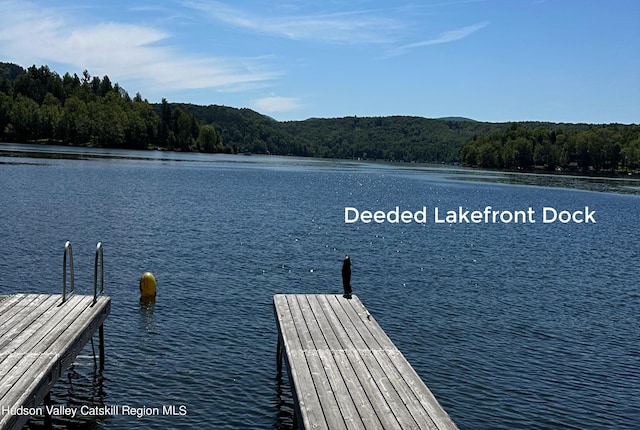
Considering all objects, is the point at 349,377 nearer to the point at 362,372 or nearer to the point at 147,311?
the point at 362,372

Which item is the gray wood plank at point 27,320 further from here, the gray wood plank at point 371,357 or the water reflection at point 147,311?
the gray wood plank at point 371,357

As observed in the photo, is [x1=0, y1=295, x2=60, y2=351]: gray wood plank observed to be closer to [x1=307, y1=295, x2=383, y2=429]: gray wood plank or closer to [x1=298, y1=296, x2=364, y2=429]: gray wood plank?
[x1=298, y1=296, x2=364, y2=429]: gray wood plank

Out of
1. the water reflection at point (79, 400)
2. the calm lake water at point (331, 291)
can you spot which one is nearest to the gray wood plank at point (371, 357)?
the calm lake water at point (331, 291)

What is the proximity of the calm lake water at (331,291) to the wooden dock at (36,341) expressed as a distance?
2.44 metres

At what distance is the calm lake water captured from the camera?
19.8 meters

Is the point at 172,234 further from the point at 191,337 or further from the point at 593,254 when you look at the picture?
the point at 593,254

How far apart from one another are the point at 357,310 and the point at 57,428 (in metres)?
10.3

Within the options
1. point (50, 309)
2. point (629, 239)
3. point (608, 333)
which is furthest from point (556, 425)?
point (629, 239)

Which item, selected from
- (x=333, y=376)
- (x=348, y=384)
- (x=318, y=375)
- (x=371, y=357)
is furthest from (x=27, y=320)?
(x=371, y=357)

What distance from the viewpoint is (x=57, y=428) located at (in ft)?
55.5

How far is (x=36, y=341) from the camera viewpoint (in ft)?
54.1

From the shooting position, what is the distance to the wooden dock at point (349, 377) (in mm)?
12844

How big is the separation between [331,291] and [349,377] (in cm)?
1890

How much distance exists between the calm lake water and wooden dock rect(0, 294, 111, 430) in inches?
96.1
